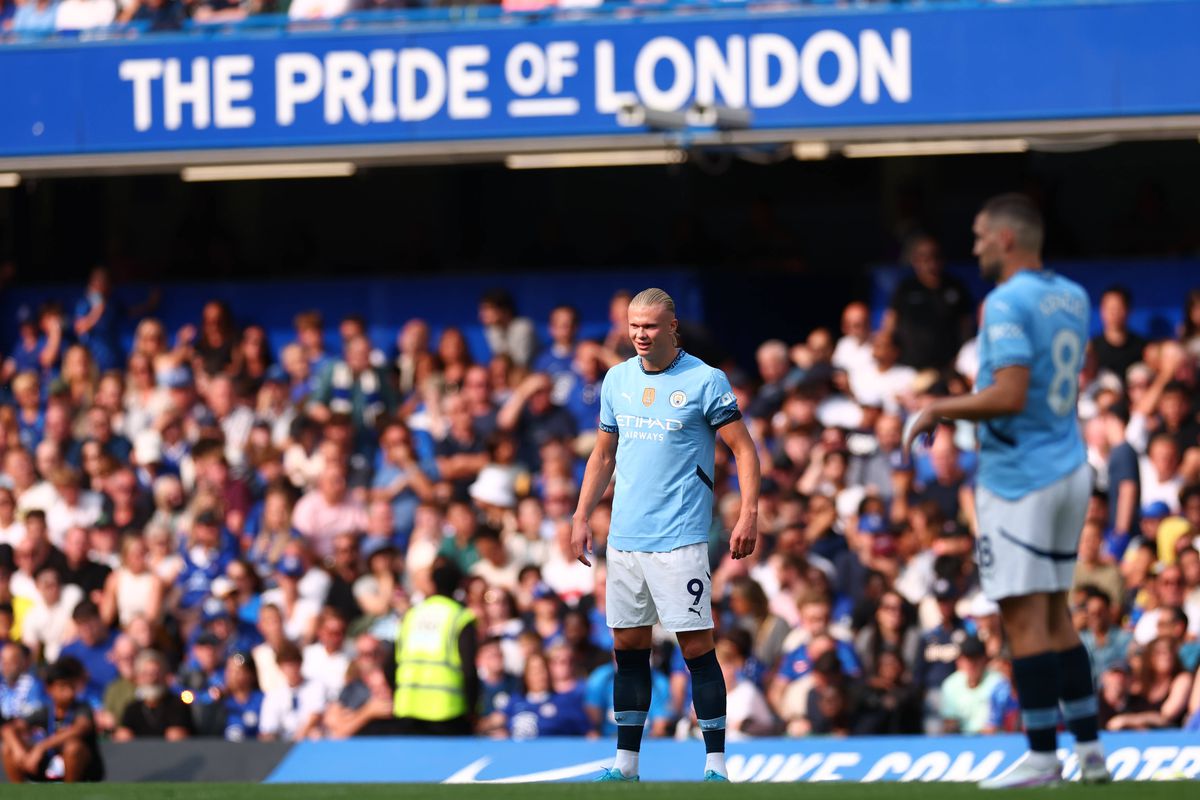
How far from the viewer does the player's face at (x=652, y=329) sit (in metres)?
9.02

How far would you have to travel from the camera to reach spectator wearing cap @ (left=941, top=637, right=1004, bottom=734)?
13227 millimetres

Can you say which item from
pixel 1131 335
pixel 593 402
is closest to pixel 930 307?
pixel 1131 335

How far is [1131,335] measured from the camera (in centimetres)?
1580

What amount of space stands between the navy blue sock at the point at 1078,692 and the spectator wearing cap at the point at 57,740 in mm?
7453

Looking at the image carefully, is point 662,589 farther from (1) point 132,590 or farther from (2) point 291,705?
(1) point 132,590

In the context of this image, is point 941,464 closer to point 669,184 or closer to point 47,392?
point 669,184

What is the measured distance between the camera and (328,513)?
54.7ft

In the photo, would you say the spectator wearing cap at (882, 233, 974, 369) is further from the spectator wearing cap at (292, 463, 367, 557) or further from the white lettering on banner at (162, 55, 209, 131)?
the white lettering on banner at (162, 55, 209, 131)

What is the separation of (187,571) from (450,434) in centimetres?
229

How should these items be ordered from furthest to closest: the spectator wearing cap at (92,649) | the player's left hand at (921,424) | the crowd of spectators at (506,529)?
the spectator wearing cap at (92,649)
the crowd of spectators at (506,529)
the player's left hand at (921,424)

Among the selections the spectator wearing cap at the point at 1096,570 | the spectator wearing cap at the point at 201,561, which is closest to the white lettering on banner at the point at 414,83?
the spectator wearing cap at the point at 201,561

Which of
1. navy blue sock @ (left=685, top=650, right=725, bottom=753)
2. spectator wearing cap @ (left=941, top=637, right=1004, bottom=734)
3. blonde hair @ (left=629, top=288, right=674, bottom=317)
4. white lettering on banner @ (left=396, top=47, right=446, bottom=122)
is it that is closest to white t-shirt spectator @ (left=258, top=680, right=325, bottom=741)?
spectator wearing cap @ (left=941, top=637, right=1004, bottom=734)

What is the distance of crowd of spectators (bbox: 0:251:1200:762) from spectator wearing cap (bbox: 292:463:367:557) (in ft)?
0.07

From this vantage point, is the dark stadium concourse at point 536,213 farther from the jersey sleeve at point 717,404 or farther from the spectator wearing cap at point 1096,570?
the jersey sleeve at point 717,404
